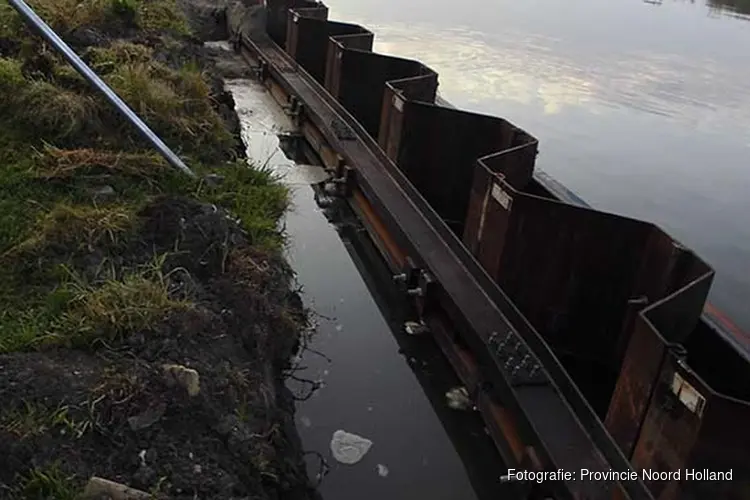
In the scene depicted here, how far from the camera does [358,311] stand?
5.23m

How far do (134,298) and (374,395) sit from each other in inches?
69.4

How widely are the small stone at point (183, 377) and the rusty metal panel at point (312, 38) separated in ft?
25.5

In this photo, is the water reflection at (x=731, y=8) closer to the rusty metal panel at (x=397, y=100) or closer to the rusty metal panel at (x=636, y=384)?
the rusty metal panel at (x=397, y=100)

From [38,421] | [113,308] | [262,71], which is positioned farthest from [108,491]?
[262,71]

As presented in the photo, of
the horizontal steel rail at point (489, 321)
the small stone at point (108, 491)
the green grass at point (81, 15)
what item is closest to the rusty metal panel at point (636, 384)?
the horizontal steel rail at point (489, 321)

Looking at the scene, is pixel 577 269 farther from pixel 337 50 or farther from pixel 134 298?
pixel 337 50

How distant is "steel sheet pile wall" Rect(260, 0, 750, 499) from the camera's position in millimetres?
→ 3066

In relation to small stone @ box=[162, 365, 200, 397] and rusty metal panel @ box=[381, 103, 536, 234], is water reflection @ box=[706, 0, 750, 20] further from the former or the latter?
small stone @ box=[162, 365, 200, 397]

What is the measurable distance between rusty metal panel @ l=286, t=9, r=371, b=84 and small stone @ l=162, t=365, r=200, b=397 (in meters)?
7.77

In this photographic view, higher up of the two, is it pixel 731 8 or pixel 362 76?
pixel 731 8

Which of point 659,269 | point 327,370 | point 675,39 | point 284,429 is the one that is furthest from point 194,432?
point 675,39

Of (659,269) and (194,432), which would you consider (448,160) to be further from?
(194,432)

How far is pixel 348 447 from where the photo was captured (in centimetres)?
393

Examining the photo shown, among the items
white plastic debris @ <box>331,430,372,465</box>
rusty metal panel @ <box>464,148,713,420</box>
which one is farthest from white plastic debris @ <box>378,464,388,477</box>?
rusty metal panel @ <box>464,148,713,420</box>
